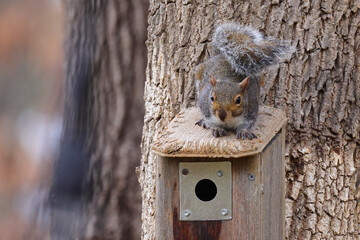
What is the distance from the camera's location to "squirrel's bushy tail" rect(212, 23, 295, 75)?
2223mm

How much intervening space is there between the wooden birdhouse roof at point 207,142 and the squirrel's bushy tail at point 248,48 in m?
0.26

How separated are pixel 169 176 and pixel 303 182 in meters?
0.80

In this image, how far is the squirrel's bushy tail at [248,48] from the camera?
222cm

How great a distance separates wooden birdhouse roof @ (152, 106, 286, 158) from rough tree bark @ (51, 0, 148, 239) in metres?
0.82

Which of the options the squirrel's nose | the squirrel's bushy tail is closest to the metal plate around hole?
Result: the squirrel's nose

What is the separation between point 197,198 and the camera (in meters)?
1.85

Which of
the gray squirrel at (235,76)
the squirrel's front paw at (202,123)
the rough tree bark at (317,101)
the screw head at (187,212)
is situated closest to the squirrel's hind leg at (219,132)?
the gray squirrel at (235,76)

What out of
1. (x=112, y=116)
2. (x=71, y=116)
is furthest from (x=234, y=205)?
(x=112, y=116)

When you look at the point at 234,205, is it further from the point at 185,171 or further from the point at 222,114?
the point at 222,114

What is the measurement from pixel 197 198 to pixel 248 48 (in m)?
0.70

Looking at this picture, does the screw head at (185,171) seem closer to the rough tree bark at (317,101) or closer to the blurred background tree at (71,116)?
the blurred background tree at (71,116)

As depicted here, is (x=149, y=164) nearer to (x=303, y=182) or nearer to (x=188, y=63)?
(x=188, y=63)

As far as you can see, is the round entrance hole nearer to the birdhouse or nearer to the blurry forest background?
the birdhouse

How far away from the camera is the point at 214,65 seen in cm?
235
